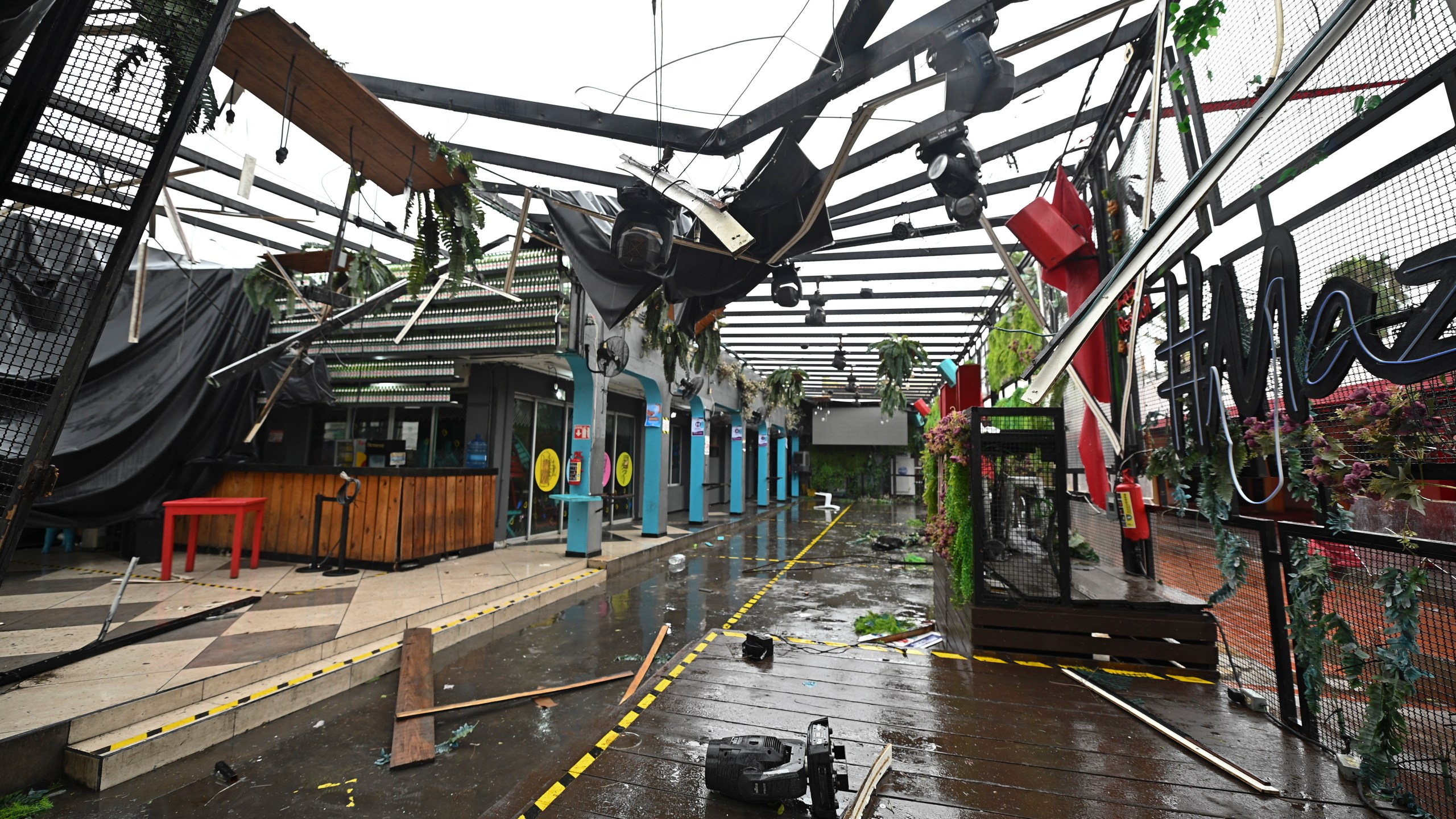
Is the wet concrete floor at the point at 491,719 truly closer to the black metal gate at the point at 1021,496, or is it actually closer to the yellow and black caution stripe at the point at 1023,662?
the yellow and black caution stripe at the point at 1023,662

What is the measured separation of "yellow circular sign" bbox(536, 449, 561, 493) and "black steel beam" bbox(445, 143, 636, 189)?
578 centimetres

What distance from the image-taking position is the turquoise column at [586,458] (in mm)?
8406

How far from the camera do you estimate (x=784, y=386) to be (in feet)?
55.2

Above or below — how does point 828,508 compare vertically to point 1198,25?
below

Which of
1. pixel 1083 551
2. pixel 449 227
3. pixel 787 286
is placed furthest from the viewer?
pixel 1083 551

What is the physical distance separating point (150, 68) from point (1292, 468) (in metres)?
4.55

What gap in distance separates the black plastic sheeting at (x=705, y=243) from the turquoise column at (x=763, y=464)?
15.3 meters

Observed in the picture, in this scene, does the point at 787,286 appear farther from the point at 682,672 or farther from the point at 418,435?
the point at 418,435

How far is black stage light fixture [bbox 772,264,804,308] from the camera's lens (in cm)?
517

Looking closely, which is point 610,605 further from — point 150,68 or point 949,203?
A: point 150,68

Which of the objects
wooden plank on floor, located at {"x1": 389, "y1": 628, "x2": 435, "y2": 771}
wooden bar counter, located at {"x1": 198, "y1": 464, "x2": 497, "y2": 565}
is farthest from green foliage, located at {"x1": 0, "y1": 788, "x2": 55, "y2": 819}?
wooden bar counter, located at {"x1": 198, "y1": 464, "x2": 497, "y2": 565}

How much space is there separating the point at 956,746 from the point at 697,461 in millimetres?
10664

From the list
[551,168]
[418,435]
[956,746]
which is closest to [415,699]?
[956,746]

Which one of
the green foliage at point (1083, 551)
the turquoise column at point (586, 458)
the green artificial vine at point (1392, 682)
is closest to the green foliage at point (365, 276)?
the turquoise column at point (586, 458)
